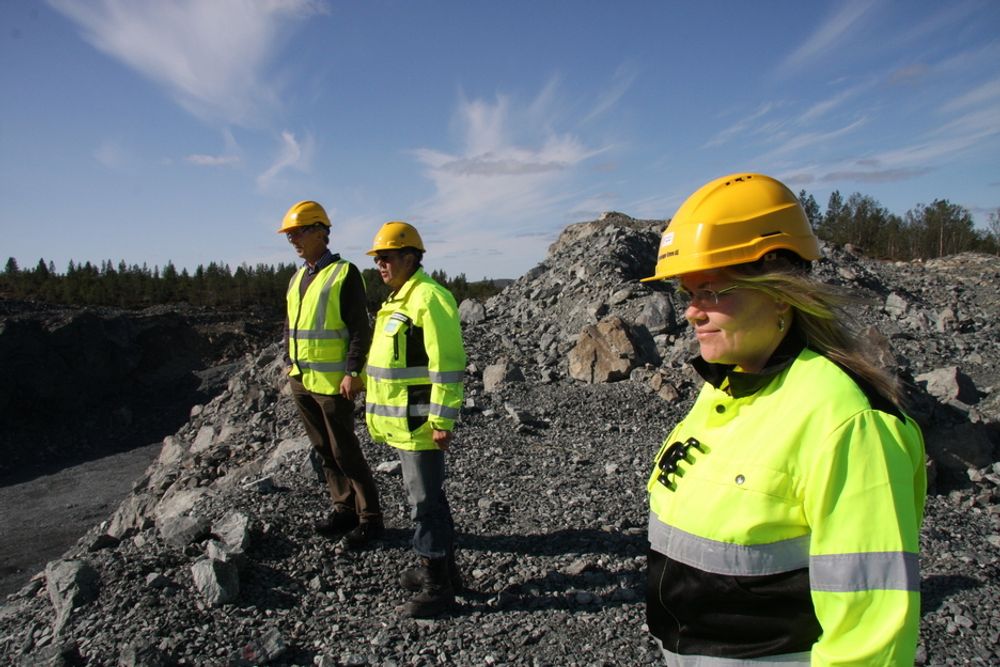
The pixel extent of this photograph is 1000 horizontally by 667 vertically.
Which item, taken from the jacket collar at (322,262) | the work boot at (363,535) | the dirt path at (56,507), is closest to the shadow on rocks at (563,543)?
the work boot at (363,535)

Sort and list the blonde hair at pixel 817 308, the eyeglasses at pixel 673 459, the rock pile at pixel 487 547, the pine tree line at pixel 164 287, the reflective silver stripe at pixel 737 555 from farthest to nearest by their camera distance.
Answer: the pine tree line at pixel 164 287 < the rock pile at pixel 487 547 < the eyeglasses at pixel 673 459 < the blonde hair at pixel 817 308 < the reflective silver stripe at pixel 737 555

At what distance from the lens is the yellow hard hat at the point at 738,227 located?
148 centimetres

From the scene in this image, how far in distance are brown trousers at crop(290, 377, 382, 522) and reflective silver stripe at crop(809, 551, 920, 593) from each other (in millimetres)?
3783

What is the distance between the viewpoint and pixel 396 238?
13.0 feet

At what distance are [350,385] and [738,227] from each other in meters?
3.46

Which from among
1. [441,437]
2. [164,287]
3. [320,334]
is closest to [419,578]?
[441,437]

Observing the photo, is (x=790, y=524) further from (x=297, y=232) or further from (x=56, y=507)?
(x=56, y=507)

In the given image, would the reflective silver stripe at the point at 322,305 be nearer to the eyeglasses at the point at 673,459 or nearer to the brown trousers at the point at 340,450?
the brown trousers at the point at 340,450

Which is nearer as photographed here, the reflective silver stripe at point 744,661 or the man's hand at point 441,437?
the reflective silver stripe at point 744,661

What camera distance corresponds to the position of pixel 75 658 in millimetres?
3607

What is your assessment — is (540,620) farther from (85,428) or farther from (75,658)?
(85,428)

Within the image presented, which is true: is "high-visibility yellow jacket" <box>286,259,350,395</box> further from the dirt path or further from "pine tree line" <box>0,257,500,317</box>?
"pine tree line" <box>0,257,500,317</box>

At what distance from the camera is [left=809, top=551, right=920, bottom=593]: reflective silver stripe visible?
1.11 m

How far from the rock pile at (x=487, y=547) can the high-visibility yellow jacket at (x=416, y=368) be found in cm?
116
